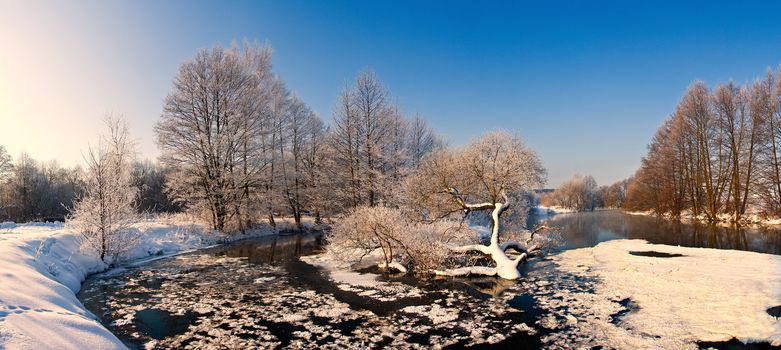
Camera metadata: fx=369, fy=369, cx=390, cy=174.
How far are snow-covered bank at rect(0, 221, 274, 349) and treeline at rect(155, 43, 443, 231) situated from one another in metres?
9.83

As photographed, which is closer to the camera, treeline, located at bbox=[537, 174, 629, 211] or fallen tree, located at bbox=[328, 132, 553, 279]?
fallen tree, located at bbox=[328, 132, 553, 279]

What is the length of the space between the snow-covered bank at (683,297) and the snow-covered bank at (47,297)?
8804 millimetres

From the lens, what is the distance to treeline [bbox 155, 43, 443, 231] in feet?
83.6

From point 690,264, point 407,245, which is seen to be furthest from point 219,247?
point 690,264

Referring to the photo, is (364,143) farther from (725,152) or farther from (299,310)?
(725,152)

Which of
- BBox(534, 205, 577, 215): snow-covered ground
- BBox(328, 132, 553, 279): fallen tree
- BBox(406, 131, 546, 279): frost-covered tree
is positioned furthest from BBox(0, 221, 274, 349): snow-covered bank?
BBox(534, 205, 577, 215): snow-covered ground

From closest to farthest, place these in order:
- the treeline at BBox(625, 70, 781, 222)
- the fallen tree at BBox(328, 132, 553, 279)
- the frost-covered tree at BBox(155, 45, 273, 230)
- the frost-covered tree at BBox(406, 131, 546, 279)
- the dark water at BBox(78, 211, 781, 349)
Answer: the dark water at BBox(78, 211, 781, 349)
the fallen tree at BBox(328, 132, 553, 279)
the frost-covered tree at BBox(406, 131, 546, 279)
the frost-covered tree at BBox(155, 45, 273, 230)
the treeline at BBox(625, 70, 781, 222)

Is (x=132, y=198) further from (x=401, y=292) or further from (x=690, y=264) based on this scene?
(x=690, y=264)

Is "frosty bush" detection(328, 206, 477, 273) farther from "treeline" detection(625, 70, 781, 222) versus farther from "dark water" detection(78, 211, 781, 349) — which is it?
"treeline" detection(625, 70, 781, 222)

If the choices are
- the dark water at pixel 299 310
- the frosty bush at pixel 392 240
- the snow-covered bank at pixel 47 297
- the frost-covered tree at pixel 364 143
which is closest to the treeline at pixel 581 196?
the frost-covered tree at pixel 364 143

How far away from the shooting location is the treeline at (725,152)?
28656mm

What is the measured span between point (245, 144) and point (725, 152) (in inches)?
1584

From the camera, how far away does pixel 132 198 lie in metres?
16.9

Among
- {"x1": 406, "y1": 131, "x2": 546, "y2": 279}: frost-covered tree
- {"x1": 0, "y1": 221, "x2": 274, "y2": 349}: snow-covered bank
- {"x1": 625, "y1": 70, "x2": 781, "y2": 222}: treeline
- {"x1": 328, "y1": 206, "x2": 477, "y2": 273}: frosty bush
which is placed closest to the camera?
{"x1": 0, "y1": 221, "x2": 274, "y2": 349}: snow-covered bank
